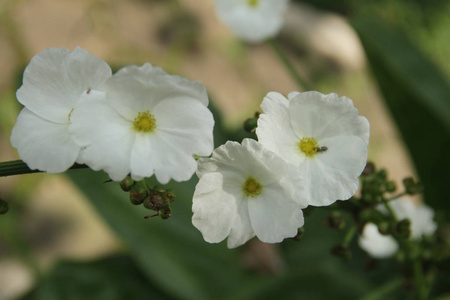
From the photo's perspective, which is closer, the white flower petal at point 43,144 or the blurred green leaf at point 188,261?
the white flower petal at point 43,144

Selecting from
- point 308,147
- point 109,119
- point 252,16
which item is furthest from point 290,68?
point 109,119

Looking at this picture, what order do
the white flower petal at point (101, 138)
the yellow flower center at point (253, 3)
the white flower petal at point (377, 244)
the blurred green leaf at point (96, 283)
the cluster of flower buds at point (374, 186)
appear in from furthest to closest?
1. the yellow flower center at point (253, 3)
2. the blurred green leaf at point (96, 283)
3. the white flower petal at point (377, 244)
4. the cluster of flower buds at point (374, 186)
5. the white flower petal at point (101, 138)

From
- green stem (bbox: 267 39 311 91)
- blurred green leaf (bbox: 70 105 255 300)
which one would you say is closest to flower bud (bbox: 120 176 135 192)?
green stem (bbox: 267 39 311 91)

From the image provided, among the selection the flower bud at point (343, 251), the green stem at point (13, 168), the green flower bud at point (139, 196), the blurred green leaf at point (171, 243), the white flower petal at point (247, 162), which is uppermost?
the white flower petal at point (247, 162)

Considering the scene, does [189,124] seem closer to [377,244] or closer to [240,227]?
[240,227]

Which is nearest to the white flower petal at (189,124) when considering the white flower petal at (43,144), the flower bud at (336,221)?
the white flower petal at (43,144)

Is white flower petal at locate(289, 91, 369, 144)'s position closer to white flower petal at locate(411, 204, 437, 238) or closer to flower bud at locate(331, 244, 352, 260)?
flower bud at locate(331, 244, 352, 260)

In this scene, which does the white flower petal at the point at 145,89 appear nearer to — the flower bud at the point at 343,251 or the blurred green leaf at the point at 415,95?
the flower bud at the point at 343,251
